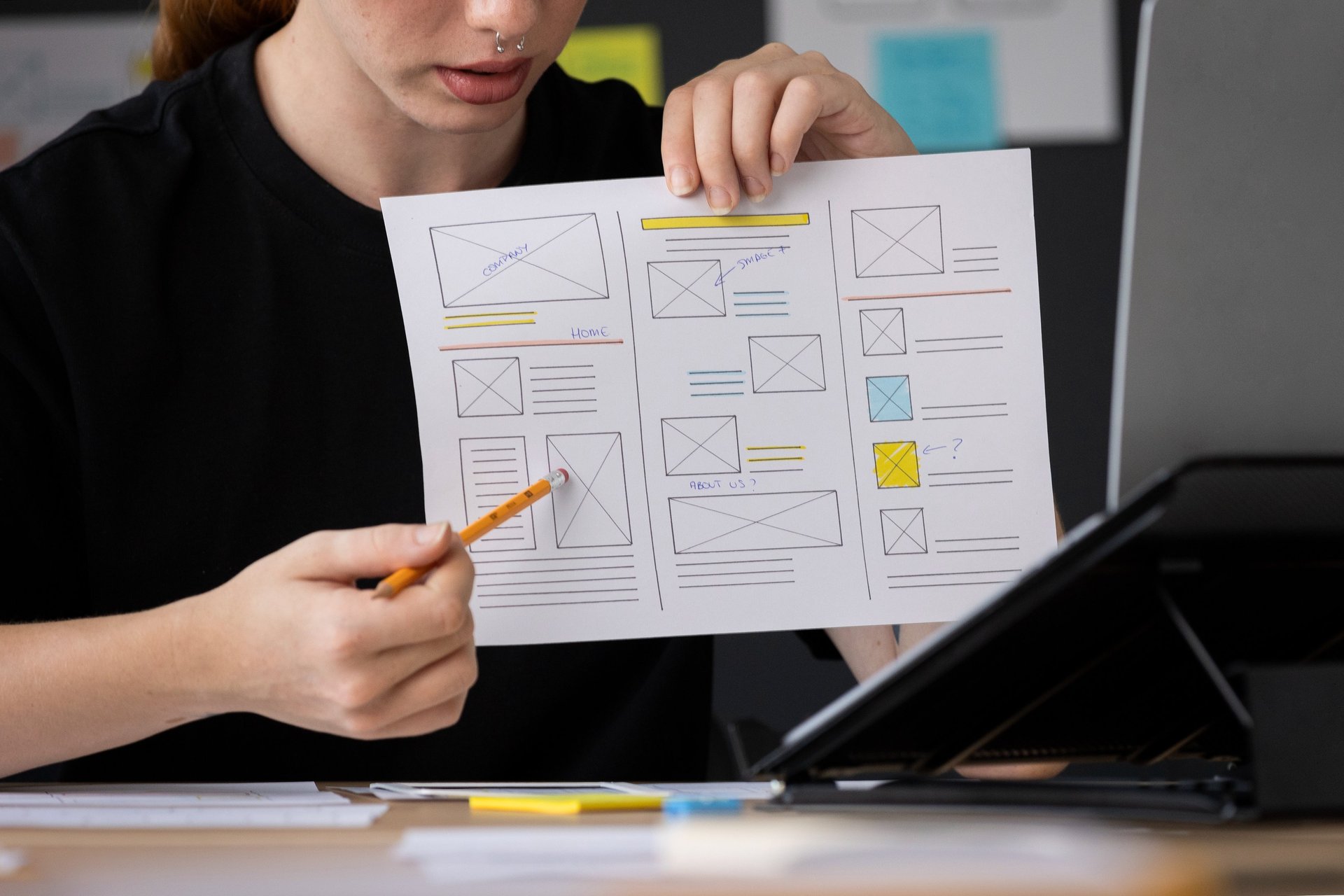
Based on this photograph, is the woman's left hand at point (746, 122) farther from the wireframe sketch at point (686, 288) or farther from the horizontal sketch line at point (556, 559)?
the horizontal sketch line at point (556, 559)

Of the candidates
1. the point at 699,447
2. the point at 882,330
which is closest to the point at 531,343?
the point at 699,447

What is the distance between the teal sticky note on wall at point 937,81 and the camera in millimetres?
2055

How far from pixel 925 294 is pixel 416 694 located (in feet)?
1.48

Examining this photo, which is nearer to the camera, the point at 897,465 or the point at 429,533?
the point at 429,533

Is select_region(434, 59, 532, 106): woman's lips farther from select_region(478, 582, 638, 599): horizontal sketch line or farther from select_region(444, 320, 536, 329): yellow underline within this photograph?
select_region(478, 582, 638, 599): horizontal sketch line

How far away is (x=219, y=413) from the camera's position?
3.22 ft

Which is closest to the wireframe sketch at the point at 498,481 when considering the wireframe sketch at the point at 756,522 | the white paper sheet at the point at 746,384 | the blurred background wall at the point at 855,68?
the white paper sheet at the point at 746,384

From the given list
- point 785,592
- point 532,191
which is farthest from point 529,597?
point 532,191

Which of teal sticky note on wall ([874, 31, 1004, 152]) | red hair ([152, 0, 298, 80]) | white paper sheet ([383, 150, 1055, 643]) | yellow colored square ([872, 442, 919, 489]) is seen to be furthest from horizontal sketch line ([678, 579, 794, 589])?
teal sticky note on wall ([874, 31, 1004, 152])

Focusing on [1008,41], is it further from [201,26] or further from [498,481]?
[498,481]

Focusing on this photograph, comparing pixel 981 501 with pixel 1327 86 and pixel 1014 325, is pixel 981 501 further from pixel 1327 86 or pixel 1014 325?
pixel 1327 86

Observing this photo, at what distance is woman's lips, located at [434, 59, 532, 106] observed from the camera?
2.80ft

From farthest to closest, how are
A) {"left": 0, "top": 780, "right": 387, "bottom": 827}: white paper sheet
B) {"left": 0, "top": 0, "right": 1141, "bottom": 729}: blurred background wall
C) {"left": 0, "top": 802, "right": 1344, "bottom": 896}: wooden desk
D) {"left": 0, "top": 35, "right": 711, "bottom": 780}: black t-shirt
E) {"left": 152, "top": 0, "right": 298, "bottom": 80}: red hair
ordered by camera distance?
1. {"left": 0, "top": 0, "right": 1141, "bottom": 729}: blurred background wall
2. {"left": 152, "top": 0, "right": 298, "bottom": 80}: red hair
3. {"left": 0, "top": 35, "right": 711, "bottom": 780}: black t-shirt
4. {"left": 0, "top": 780, "right": 387, "bottom": 827}: white paper sheet
5. {"left": 0, "top": 802, "right": 1344, "bottom": 896}: wooden desk

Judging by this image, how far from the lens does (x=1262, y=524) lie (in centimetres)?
49
